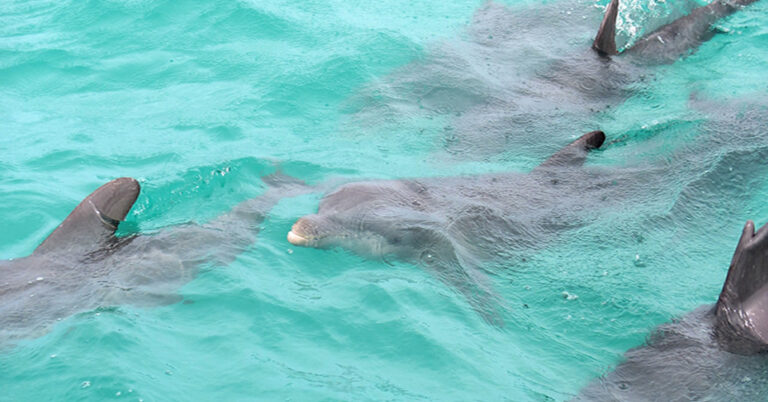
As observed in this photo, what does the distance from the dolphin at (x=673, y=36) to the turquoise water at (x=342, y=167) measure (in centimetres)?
23

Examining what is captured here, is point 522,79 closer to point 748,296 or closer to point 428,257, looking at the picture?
point 428,257

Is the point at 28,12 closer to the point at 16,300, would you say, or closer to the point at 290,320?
the point at 16,300

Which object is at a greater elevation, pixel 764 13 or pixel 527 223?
pixel 764 13

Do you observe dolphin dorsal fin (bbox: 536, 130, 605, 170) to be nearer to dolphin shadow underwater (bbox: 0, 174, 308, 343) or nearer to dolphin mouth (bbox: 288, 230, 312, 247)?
dolphin mouth (bbox: 288, 230, 312, 247)

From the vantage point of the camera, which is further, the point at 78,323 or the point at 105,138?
the point at 105,138

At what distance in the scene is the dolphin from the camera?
34.4ft

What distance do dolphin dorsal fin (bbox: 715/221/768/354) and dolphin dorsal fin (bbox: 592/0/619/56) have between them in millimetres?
5430

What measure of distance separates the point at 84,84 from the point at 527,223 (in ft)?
22.8

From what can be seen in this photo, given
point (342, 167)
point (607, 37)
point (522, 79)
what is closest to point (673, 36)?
point (607, 37)

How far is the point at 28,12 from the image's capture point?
12812 mm

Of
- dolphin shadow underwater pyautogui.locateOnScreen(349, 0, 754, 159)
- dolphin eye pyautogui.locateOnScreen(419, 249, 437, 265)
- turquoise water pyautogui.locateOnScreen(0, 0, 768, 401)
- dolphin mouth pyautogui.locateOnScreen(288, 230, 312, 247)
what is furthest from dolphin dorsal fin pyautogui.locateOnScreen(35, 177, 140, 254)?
dolphin shadow underwater pyautogui.locateOnScreen(349, 0, 754, 159)

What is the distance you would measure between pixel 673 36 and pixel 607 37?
1231 mm

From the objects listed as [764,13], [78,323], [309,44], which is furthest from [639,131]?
[78,323]

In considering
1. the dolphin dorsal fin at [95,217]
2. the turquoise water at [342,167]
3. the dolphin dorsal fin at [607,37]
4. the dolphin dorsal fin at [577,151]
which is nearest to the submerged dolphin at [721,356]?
the turquoise water at [342,167]
